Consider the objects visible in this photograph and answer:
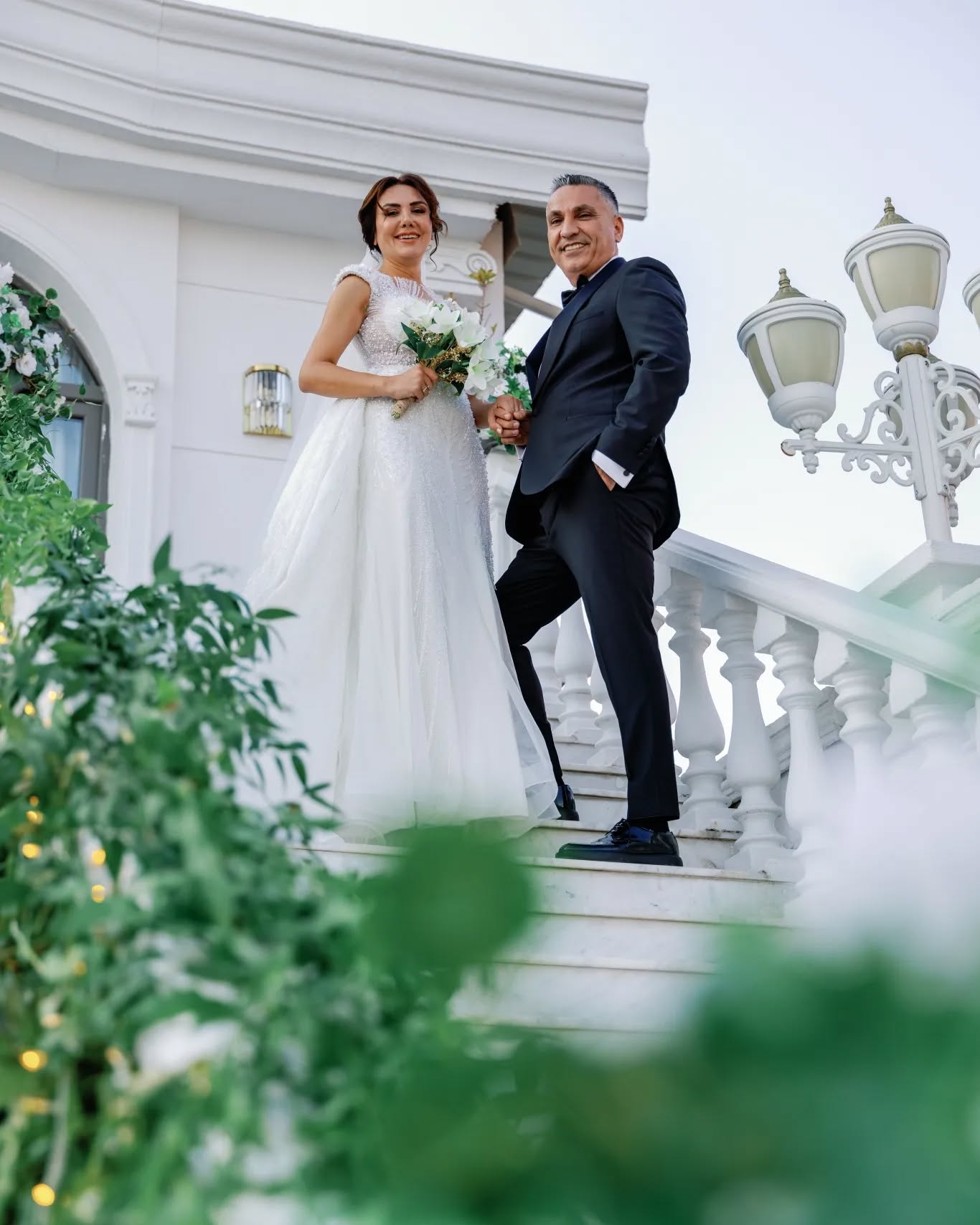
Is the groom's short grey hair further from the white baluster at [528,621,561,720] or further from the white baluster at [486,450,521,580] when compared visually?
the white baluster at [528,621,561,720]

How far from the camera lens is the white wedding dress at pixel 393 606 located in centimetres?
336

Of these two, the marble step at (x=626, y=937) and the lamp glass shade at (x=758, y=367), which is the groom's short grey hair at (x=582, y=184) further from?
the marble step at (x=626, y=937)

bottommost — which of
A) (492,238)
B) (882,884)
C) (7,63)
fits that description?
(882,884)

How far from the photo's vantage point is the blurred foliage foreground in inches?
11.5

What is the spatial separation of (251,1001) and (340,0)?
11.3 metres

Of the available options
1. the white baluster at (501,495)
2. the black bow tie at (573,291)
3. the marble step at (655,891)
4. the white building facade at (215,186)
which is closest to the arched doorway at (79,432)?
the white building facade at (215,186)

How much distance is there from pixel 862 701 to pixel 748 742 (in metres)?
0.64

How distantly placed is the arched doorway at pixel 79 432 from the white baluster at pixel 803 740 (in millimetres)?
3548

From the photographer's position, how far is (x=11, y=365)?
4578 millimetres

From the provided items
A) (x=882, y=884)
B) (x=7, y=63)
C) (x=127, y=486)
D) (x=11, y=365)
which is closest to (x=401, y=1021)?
(x=882, y=884)

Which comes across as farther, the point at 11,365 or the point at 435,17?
the point at 435,17

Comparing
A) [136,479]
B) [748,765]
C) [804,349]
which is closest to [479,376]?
[748,765]

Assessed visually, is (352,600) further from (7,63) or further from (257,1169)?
(7,63)

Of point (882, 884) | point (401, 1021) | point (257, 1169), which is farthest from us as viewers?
point (401, 1021)
